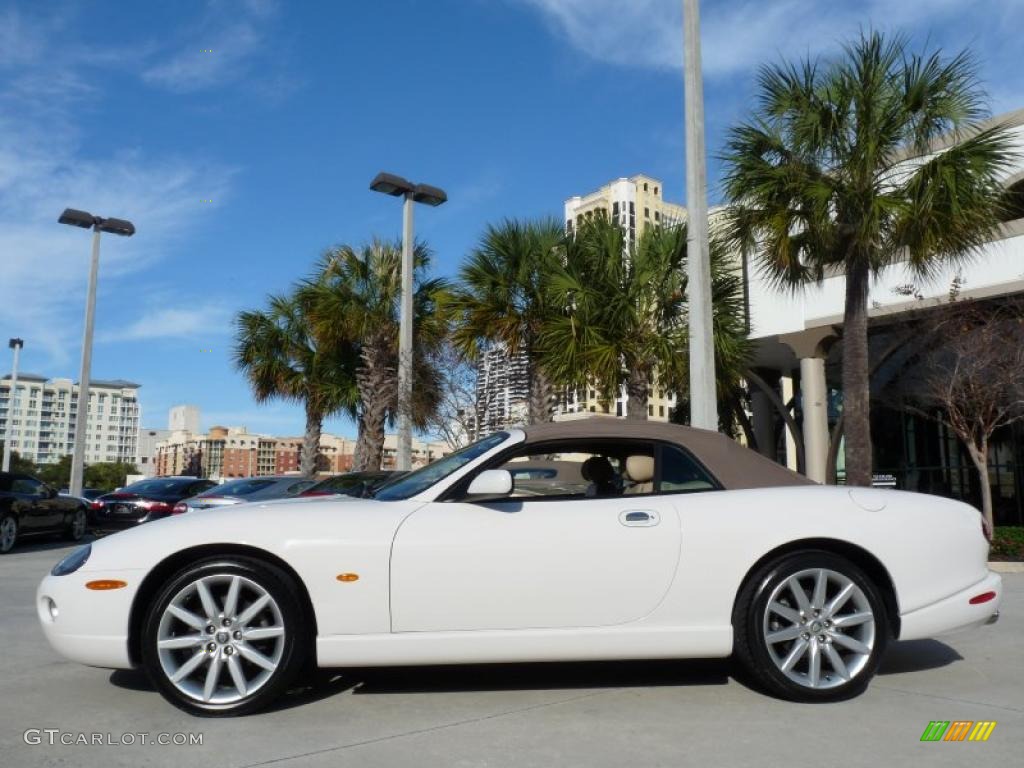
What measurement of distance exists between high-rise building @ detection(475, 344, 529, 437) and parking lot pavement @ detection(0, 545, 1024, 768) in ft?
41.9

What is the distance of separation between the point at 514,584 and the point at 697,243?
5.82 meters

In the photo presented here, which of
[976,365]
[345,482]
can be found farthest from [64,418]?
[976,365]

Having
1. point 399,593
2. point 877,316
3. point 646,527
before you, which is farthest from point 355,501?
point 877,316

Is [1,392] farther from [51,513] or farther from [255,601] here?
[255,601]

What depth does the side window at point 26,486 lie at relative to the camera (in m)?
13.6

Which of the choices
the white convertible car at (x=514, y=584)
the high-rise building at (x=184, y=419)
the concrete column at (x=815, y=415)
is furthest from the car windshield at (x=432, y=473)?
the high-rise building at (x=184, y=419)

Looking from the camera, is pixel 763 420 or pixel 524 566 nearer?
pixel 524 566

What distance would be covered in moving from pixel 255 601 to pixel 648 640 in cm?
177

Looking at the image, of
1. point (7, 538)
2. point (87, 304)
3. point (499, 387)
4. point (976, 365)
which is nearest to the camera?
point (976, 365)

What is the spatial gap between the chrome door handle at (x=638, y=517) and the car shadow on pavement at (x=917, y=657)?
1664mm

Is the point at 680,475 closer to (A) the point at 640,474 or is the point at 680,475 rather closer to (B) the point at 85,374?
(A) the point at 640,474

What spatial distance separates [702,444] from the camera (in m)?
4.38

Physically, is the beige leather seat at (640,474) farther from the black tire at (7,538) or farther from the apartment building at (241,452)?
the apartment building at (241,452)
